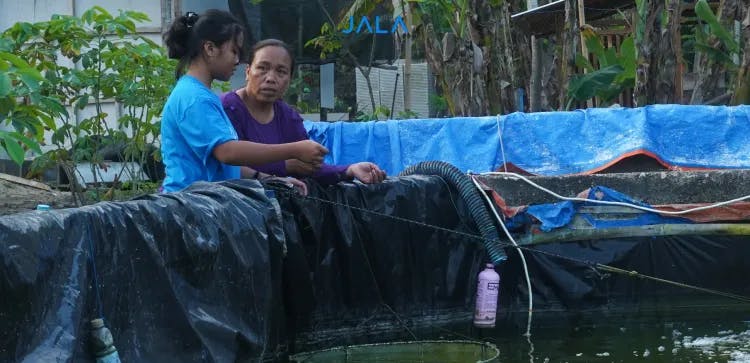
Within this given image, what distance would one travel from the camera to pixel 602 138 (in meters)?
8.05

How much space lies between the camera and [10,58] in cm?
453

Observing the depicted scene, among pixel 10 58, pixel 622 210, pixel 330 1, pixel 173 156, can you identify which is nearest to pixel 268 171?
pixel 173 156

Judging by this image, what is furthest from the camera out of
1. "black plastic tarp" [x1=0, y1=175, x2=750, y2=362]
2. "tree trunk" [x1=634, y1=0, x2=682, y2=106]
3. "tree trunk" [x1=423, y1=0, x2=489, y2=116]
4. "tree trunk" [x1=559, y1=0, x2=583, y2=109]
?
"tree trunk" [x1=559, y1=0, x2=583, y2=109]

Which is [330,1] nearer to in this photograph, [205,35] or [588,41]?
[588,41]

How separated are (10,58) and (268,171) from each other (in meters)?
1.40

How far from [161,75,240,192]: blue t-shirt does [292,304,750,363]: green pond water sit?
42.5 inches

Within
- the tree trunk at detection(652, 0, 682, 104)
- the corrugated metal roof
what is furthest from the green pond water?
the corrugated metal roof

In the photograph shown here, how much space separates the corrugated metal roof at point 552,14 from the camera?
12.4m

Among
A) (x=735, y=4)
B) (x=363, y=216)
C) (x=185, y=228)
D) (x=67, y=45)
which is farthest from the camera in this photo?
(x=735, y=4)

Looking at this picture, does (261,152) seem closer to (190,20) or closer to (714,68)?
(190,20)

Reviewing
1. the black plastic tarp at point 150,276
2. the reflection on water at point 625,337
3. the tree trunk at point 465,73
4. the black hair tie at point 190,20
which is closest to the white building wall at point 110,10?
the tree trunk at point 465,73

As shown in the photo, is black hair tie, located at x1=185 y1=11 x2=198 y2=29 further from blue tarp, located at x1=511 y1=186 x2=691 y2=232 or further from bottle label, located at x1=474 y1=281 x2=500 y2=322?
blue tarp, located at x1=511 y1=186 x2=691 y2=232

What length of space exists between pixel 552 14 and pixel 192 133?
8.80 meters

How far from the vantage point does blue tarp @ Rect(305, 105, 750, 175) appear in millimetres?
7906
